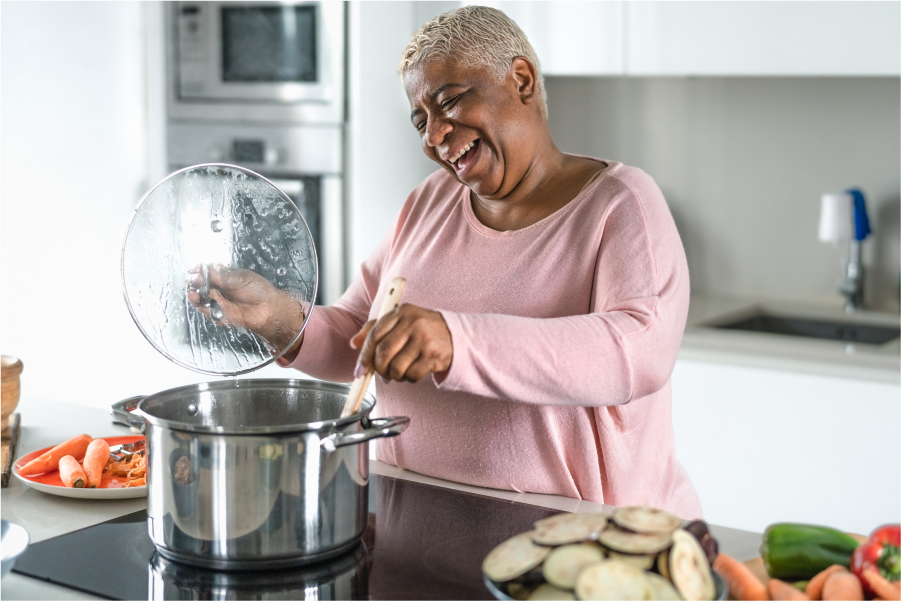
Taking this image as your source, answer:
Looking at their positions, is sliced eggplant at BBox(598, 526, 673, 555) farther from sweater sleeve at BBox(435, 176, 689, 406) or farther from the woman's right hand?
the woman's right hand

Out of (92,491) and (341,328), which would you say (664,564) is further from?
(341,328)

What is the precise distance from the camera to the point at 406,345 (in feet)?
2.92

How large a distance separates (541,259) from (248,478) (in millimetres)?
553

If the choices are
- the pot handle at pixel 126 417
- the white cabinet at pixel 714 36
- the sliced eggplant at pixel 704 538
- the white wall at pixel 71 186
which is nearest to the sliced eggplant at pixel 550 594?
the sliced eggplant at pixel 704 538

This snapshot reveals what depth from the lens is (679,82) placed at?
266 centimetres

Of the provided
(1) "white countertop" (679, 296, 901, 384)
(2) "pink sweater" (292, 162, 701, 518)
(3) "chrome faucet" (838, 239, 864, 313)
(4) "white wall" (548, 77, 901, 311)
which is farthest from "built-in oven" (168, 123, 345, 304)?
(3) "chrome faucet" (838, 239, 864, 313)

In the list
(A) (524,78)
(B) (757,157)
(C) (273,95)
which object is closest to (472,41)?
(A) (524,78)

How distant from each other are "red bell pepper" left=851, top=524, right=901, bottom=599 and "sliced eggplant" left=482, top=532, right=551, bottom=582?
0.28 meters

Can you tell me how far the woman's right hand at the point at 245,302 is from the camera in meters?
1.10

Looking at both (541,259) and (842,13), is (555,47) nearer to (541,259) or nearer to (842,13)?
(842,13)

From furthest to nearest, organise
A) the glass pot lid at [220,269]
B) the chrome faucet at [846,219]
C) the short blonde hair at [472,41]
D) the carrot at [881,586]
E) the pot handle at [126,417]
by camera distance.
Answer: the chrome faucet at [846,219] < the short blonde hair at [472,41] < the glass pot lid at [220,269] < the pot handle at [126,417] < the carrot at [881,586]

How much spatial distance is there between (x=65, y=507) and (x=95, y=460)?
81 mm

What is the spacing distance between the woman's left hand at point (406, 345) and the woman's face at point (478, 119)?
40 cm

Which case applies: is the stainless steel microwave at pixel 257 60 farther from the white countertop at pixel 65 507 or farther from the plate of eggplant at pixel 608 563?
the plate of eggplant at pixel 608 563
